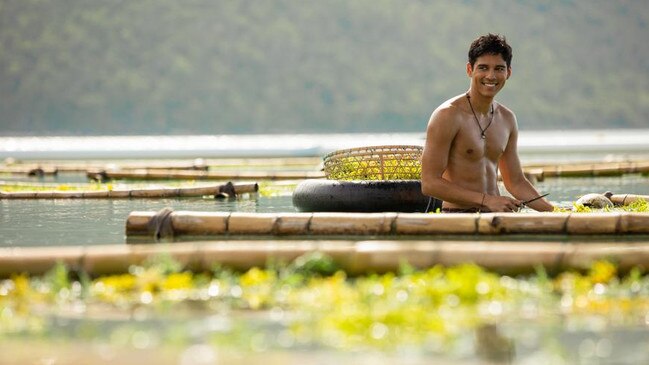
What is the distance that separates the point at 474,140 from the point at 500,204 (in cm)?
56

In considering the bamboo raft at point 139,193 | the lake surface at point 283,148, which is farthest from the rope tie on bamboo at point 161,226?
the lake surface at point 283,148

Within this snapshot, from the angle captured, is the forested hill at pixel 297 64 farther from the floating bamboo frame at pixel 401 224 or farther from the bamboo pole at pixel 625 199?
the floating bamboo frame at pixel 401 224

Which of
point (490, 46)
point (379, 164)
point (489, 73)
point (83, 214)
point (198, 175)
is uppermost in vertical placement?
point (490, 46)

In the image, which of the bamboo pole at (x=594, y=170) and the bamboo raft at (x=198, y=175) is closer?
the bamboo raft at (x=198, y=175)

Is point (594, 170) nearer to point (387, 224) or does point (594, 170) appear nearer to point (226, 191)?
point (226, 191)

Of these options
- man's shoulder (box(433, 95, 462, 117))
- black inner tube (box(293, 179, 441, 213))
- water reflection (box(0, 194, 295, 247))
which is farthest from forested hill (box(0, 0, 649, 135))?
man's shoulder (box(433, 95, 462, 117))

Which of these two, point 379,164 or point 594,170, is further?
point 594,170

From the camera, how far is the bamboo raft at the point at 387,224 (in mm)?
6086

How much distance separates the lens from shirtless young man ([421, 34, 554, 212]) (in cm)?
712

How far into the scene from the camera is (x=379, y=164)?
9227mm

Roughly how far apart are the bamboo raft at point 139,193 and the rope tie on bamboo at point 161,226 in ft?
16.4

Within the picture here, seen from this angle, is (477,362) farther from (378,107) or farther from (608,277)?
(378,107)

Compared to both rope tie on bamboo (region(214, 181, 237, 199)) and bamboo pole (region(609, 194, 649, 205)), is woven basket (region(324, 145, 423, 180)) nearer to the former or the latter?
bamboo pole (region(609, 194, 649, 205))

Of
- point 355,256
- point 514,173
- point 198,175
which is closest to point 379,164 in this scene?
point 514,173
